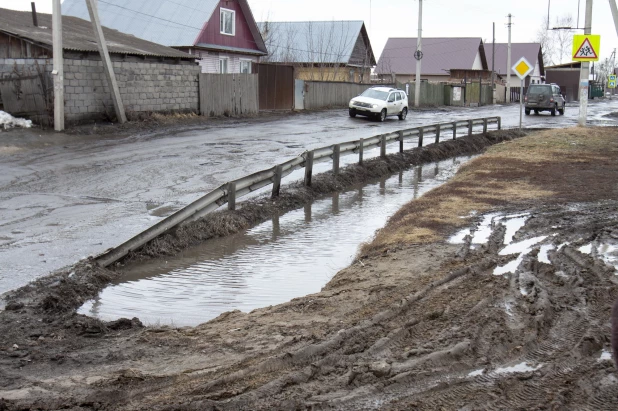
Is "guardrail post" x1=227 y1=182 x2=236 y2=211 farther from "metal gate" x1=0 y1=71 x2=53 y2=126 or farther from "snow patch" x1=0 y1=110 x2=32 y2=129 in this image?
"metal gate" x1=0 y1=71 x2=53 y2=126

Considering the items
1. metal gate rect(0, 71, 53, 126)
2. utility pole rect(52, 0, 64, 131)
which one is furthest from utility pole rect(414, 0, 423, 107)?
utility pole rect(52, 0, 64, 131)

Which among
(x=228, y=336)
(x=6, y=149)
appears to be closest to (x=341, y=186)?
(x=6, y=149)

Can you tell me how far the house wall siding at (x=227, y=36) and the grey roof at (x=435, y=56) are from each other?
37.8 m

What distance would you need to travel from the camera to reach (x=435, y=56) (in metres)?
81.4

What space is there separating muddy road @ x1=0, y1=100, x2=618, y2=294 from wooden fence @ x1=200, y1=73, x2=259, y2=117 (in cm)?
338

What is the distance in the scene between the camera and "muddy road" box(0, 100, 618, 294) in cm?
1016

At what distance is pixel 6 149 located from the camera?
A: 19.2 m

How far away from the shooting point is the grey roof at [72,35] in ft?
83.5

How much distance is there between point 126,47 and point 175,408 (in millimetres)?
26418

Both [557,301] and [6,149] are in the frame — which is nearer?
[557,301]

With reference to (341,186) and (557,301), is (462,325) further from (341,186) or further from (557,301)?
(341,186)

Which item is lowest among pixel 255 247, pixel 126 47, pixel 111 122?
pixel 255 247

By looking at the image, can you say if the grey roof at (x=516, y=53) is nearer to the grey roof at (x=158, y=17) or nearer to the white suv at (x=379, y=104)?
the white suv at (x=379, y=104)

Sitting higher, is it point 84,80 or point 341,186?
point 84,80
